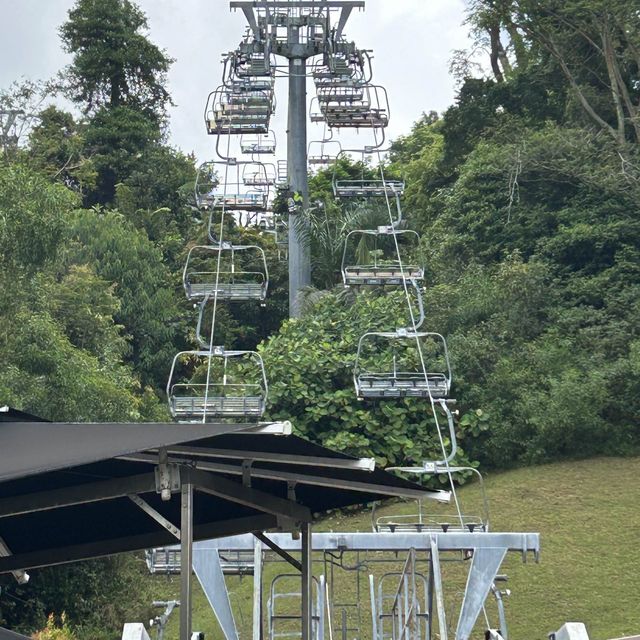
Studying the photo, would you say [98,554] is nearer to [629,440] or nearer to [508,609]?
[508,609]

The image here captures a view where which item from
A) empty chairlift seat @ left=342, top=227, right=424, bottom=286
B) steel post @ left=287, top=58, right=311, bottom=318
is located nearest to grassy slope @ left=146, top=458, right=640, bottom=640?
empty chairlift seat @ left=342, top=227, right=424, bottom=286

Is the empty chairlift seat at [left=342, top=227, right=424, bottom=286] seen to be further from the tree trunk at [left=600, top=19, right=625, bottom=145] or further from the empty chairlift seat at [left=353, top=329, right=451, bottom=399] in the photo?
the tree trunk at [left=600, top=19, right=625, bottom=145]

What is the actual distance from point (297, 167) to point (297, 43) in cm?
317

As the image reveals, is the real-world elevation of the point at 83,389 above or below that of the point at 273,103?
below

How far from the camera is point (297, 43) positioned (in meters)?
32.1

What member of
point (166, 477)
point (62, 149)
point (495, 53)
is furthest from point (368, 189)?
point (166, 477)

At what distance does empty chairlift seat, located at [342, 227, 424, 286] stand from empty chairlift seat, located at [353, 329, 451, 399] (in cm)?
109

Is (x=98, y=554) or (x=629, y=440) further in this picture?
(x=629, y=440)

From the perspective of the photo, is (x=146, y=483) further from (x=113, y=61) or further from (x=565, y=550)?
(x=113, y=61)

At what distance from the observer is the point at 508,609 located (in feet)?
58.7

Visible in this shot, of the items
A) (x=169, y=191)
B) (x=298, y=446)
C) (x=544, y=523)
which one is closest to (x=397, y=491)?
(x=298, y=446)

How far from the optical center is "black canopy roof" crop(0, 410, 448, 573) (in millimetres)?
5117

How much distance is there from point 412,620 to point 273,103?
19.2 meters

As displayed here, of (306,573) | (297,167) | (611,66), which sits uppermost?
(611,66)
